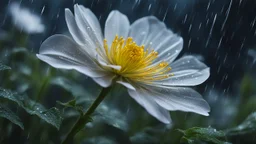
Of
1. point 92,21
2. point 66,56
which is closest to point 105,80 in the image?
point 66,56

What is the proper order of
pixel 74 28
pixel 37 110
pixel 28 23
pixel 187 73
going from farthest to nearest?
pixel 28 23 < pixel 187 73 < pixel 74 28 < pixel 37 110

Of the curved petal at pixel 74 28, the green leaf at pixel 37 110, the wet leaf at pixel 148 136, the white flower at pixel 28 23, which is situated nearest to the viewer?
the green leaf at pixel 37 110

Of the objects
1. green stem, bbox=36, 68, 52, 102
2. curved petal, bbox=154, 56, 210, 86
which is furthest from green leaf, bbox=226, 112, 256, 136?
green stem, bbox=36, 68, 52, 102

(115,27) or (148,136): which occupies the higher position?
(115,27)

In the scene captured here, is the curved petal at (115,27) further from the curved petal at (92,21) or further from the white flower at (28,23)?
the white flower at (28,23)

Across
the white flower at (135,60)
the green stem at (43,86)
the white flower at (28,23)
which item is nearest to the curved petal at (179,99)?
the white flower at (135,60)

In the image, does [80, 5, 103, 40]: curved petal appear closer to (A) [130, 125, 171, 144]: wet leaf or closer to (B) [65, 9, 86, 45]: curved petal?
(B) [65, 9, 86, 45]: curved petal

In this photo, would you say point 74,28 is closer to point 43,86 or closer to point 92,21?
point 92,21
